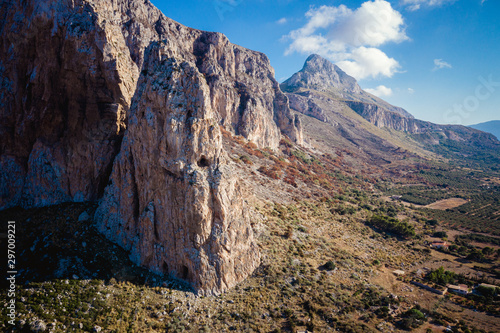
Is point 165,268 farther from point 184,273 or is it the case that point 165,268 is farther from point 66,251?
point 66,251

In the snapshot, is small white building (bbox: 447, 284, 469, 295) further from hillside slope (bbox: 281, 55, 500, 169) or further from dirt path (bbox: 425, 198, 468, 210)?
hillside slope (bbox: 281, 55, 500, 169)

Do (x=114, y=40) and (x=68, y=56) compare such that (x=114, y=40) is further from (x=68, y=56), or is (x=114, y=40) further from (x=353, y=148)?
(x=353, y=148)

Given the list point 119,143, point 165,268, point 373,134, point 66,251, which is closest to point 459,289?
point 165,268

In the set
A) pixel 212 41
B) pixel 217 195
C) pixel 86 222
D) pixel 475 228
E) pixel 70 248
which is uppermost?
pixel 212 41

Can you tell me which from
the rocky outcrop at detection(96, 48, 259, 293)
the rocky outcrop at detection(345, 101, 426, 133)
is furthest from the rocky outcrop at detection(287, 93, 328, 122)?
the rocky outcrop at detection(96, 48, 259, 293)

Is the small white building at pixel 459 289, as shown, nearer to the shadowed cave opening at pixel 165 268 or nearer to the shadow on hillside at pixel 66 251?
the shadow on hillside at pixel 66 251

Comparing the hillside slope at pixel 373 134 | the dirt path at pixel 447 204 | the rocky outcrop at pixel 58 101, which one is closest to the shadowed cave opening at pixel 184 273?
the rocky outcrop at pixel 58 101

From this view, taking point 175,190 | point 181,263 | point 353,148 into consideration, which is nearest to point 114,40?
point 175,190
